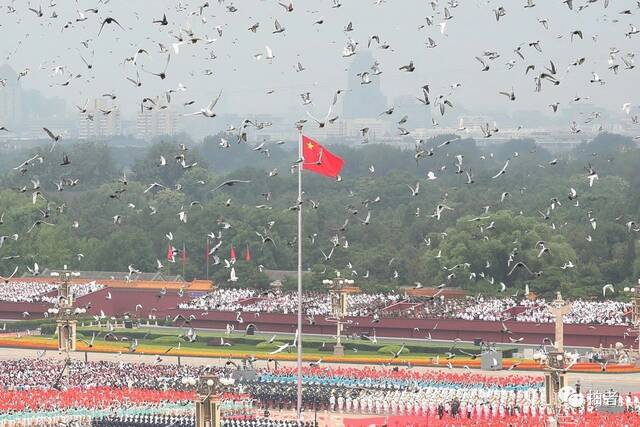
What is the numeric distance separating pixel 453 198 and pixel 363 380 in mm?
68357

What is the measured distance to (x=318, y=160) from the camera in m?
57.8

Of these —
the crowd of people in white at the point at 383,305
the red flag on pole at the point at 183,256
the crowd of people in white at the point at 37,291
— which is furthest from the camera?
the red flag on pole at the point at 183,256

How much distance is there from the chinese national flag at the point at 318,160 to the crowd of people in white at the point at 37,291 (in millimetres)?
30683

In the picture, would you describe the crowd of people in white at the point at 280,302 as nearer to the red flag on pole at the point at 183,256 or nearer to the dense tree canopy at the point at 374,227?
the dense tree canopy at the point at 374,227

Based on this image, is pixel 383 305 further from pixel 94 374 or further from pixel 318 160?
pixel 94 374

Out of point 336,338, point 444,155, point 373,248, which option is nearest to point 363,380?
point 336,338

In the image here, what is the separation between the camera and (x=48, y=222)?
11712 cm

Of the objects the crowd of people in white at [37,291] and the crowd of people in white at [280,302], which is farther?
the crowd of people in white at [37,291]

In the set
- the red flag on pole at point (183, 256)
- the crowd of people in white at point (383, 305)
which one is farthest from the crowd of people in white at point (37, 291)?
the red flag on pole at point (183, 256)

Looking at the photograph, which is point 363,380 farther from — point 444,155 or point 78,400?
point 444,155

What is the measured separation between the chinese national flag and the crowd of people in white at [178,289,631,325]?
1548cm

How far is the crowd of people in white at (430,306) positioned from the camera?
233 ft

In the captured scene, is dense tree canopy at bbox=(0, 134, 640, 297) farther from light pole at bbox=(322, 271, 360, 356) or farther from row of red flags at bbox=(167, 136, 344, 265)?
row of red flags at bbox=(167, 136, 344, 265)

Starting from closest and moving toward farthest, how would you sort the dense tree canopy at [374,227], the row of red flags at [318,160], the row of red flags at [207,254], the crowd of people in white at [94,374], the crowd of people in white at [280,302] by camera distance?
the crowd of people in white at [94,374] → the row of red flags at [318,160] → the crowd of people in white at [280,302] → the dense tree canopy at [374,227] → the row of red flags at [207,254]
